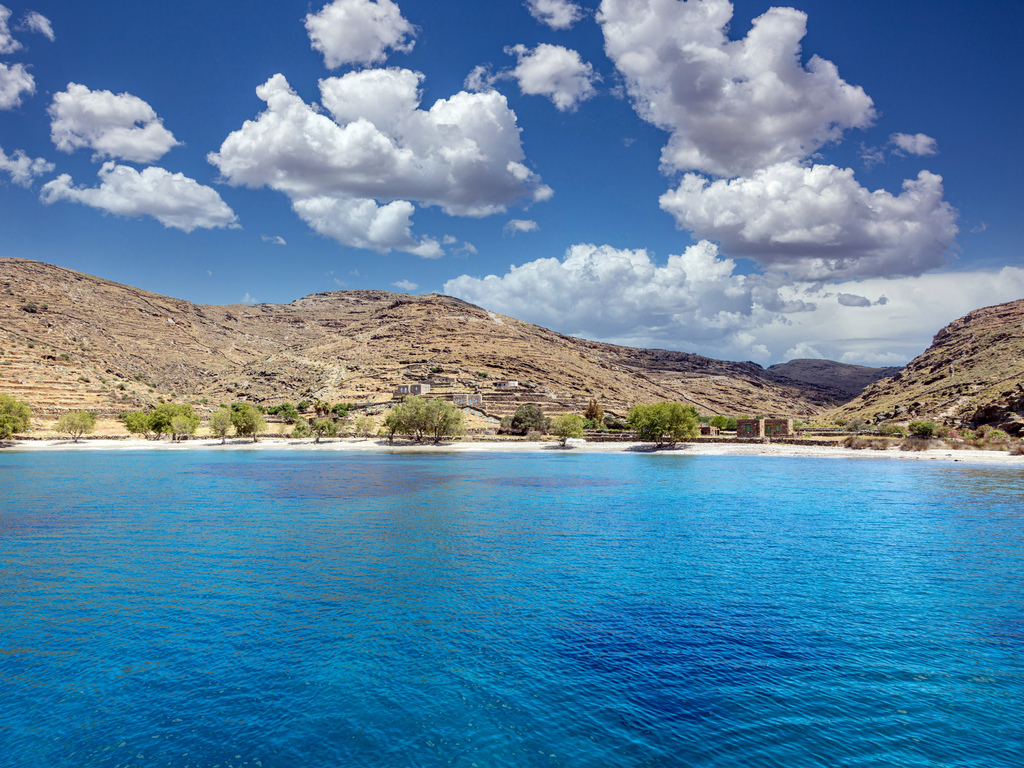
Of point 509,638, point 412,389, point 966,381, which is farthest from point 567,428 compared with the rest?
point 509,638

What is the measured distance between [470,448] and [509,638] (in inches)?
3643

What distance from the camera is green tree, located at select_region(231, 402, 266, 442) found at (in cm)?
11662

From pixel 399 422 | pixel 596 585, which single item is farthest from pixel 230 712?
pixel 399 422

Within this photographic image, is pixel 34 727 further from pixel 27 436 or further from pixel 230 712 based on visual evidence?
pixel 27 436

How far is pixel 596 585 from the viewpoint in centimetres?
2383

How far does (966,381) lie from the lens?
383ft

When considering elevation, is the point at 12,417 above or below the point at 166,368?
below

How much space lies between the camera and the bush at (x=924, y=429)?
93.5 metres

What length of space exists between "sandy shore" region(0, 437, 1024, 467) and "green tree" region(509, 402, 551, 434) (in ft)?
34.6

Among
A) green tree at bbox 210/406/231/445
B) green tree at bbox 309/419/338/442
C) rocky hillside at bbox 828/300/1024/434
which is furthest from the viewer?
green tree at bbox 309/419/338/442

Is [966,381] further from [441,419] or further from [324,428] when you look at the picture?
[324,428]

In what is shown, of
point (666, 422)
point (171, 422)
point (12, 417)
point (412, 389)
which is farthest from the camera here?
point (412, 389)

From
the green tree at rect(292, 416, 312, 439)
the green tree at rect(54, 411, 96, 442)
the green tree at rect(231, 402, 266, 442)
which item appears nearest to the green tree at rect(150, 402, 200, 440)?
the green tree at rect(231, 402, 266, 442)

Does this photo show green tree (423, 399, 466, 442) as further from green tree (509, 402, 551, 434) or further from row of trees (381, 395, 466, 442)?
green tree (509, 402, 551, 434)
